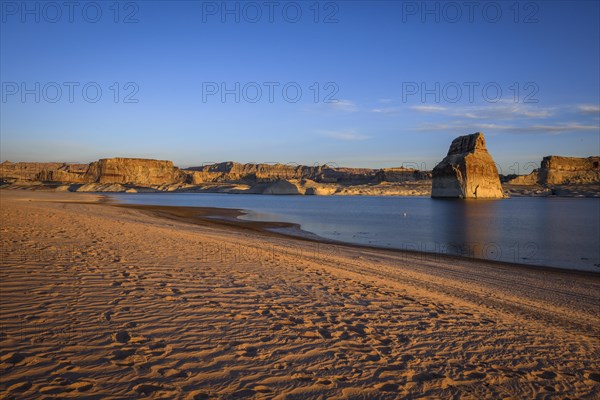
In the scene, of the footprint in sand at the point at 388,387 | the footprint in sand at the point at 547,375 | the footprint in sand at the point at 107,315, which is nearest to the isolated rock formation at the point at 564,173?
the footprint in sand at the point at 547,375

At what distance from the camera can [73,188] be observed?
127 m

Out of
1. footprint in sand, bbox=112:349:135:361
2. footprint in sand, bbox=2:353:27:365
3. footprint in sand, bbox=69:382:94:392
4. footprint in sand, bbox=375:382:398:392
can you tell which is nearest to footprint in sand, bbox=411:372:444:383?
footprint in sand, bbox=375:382:398:392

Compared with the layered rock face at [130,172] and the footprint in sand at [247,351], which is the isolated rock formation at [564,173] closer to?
the footprint in sand at [247,351]

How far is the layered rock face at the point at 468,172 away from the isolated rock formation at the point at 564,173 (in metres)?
52.0

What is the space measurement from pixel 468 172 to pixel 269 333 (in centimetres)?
8790

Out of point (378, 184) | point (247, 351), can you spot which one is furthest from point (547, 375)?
point (378, 184)

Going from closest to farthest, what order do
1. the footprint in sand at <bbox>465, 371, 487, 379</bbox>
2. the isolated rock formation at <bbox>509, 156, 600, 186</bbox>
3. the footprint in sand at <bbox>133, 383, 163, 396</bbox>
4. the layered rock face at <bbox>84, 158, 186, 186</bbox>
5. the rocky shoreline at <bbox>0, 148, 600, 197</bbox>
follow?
1. the footprint in sand at <bbox>133, 383, 163, 396</bbox>
2. the footprint in sand at <bbox>465, 371, 487, 379</bbox>
3. the rocky shoreline at <bbox>0, 148, 600, 197</bbox>
4. the isolated rock formation at <bbox>509, 156, 600, 186</bbox>
5. the layered rock face at <bbox>84, 158, 186, 186</bbox>

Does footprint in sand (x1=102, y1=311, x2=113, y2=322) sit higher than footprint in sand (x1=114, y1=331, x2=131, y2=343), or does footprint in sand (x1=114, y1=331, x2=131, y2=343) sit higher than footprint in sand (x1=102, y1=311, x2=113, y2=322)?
footprint in sand (x1=102, y1=311, x2=113, y2=322)

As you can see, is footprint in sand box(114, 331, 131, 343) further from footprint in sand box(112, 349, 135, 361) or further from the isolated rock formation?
the isolated rock formation

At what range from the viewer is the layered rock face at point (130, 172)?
177750 mm

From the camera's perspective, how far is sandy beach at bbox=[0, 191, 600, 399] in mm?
3576

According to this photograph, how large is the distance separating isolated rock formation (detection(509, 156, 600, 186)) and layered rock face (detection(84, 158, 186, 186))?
155 meters

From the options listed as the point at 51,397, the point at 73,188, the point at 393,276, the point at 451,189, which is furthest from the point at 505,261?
the point at 73,188

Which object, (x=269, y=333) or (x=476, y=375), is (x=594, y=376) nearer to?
(x=476, y=375)
